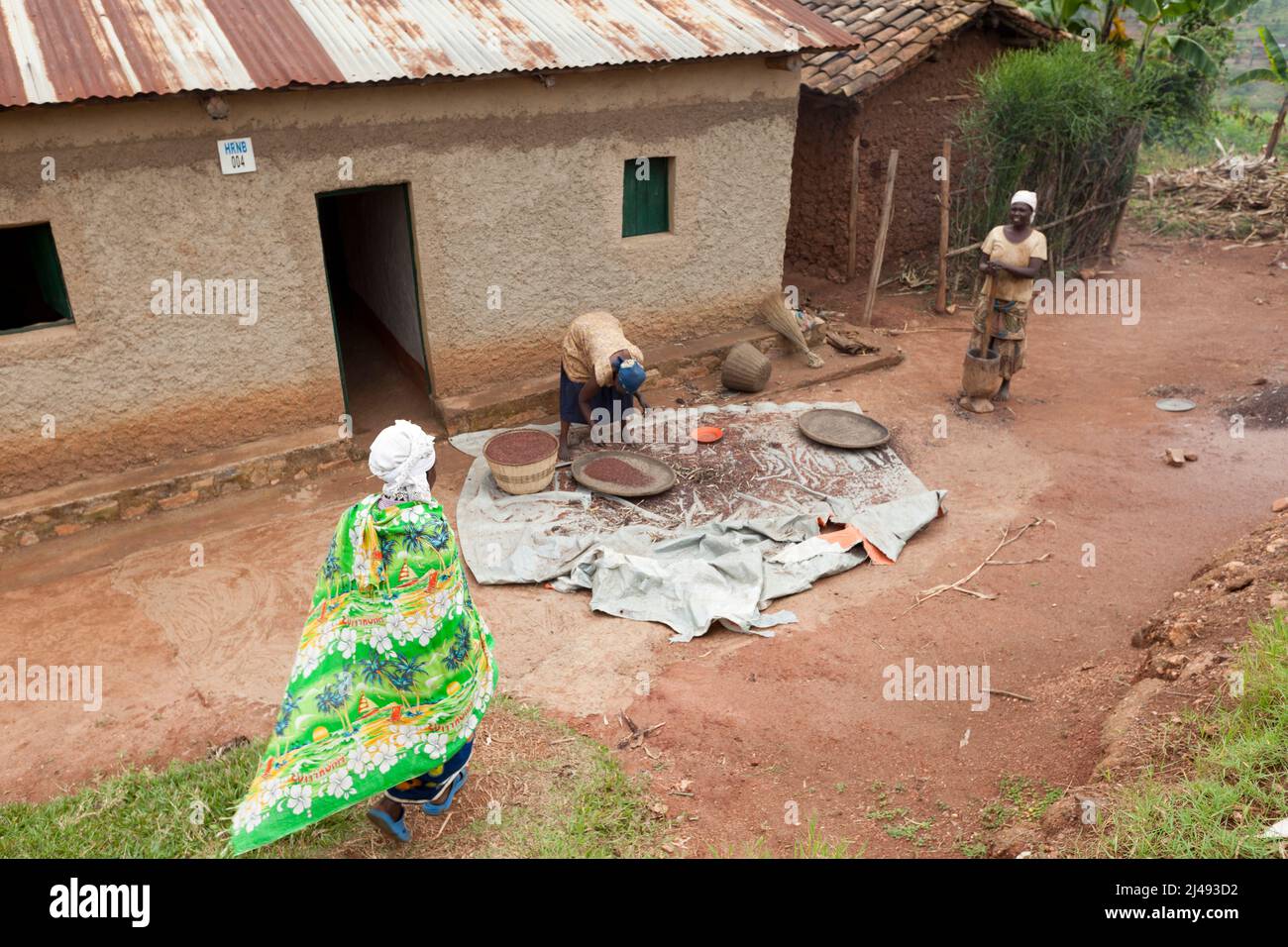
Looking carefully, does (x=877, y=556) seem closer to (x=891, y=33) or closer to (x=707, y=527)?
(x=707, y=527)

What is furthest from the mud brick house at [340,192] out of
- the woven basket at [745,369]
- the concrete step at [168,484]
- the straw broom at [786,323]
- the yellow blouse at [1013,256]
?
the yellow blouse at [1013,256]

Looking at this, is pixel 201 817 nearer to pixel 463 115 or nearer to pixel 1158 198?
pixel 463 115

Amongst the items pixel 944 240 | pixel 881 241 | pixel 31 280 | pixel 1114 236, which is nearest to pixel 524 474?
pixel 31 280

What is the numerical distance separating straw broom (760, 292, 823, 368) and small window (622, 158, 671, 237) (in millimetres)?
1422

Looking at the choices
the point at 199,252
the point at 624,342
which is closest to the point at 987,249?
the point at 624,342

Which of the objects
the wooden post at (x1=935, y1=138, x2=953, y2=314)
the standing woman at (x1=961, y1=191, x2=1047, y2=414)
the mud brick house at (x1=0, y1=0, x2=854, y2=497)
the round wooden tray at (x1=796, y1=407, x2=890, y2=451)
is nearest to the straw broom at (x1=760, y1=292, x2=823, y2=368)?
the mud brick house at (x1=0, y1=0, x2=854, y2=497)

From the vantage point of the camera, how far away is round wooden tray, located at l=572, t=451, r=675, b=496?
7.50 meters

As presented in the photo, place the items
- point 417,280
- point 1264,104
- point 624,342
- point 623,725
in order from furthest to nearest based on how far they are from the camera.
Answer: point 1264,104
point 417,280
point 624,342
point 623,725

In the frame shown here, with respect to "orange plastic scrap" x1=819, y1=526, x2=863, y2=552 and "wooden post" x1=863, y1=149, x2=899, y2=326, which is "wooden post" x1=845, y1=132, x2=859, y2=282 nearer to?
"wooden post" x1=863, y1=149, x2=899, y2=326

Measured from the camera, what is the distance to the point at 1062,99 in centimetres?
1116

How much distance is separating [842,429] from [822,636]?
9.20 feet

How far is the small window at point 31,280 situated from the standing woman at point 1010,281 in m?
7.28

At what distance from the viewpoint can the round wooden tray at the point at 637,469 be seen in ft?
24.6

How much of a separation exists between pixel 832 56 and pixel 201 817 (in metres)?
10.5
